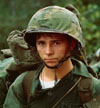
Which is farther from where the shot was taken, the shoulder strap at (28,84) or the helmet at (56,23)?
the shoulder strap at (28,84)

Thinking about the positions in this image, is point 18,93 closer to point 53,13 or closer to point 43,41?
point 43,41

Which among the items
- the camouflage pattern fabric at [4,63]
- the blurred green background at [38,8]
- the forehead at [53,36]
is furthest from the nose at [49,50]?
the blurred green background at [38,8]

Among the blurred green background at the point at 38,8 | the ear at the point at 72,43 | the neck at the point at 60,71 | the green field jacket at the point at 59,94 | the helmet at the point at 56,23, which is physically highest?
the helmet at the point at 56,23

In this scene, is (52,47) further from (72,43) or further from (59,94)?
(59,94)

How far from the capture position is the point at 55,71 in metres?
3.37

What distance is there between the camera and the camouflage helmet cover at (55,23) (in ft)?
10.1

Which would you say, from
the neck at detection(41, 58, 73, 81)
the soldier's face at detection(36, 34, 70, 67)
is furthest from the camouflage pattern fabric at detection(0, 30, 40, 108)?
the soldier's face at detection(36, 34, 70, 67)

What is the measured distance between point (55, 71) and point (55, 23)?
1.95 feet

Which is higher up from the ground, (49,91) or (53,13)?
(53,13)

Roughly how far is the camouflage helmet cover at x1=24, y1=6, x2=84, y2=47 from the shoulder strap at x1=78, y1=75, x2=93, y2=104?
0.43 metres

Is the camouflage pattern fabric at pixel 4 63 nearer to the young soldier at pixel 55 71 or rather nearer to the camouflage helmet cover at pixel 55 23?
the young soldier at pixel 55 71

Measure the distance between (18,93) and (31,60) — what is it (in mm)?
508

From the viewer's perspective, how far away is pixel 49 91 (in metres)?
3.29

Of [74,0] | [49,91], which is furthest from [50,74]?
[74,0]
